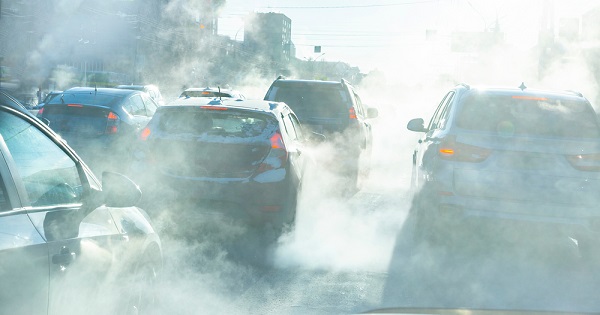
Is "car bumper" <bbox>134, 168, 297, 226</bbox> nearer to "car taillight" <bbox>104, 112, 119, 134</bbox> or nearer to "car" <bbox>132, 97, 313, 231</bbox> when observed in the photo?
"car" <bbox>132, 97, 313, 231</bbox>

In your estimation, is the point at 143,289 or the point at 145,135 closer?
the point at 143,289

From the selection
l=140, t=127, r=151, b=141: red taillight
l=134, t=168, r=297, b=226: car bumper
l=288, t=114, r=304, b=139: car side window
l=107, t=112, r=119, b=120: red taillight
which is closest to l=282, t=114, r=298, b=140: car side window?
l=288, t=114, r=304, b=139: car side window

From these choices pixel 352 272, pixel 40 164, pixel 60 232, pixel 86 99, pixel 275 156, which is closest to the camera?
pixel 60 232

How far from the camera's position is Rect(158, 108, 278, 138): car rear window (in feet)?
24.1

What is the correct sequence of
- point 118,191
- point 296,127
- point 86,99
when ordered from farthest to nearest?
point 86,99
point 296,127
point 118,191

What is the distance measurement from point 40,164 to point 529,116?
518cm

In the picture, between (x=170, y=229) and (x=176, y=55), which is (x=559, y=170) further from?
(x=176, y=55)

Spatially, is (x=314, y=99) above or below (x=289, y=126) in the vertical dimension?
above

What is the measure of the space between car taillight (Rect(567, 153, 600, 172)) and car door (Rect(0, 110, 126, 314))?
4521 mm

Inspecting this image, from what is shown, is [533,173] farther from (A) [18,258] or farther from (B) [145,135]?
(A) [18,258]

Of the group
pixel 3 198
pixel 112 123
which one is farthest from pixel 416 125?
pixel 3 198

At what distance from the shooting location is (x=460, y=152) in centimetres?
717

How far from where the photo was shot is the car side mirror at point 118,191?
3607 millimetres

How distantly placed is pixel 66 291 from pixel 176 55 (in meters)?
61.4
